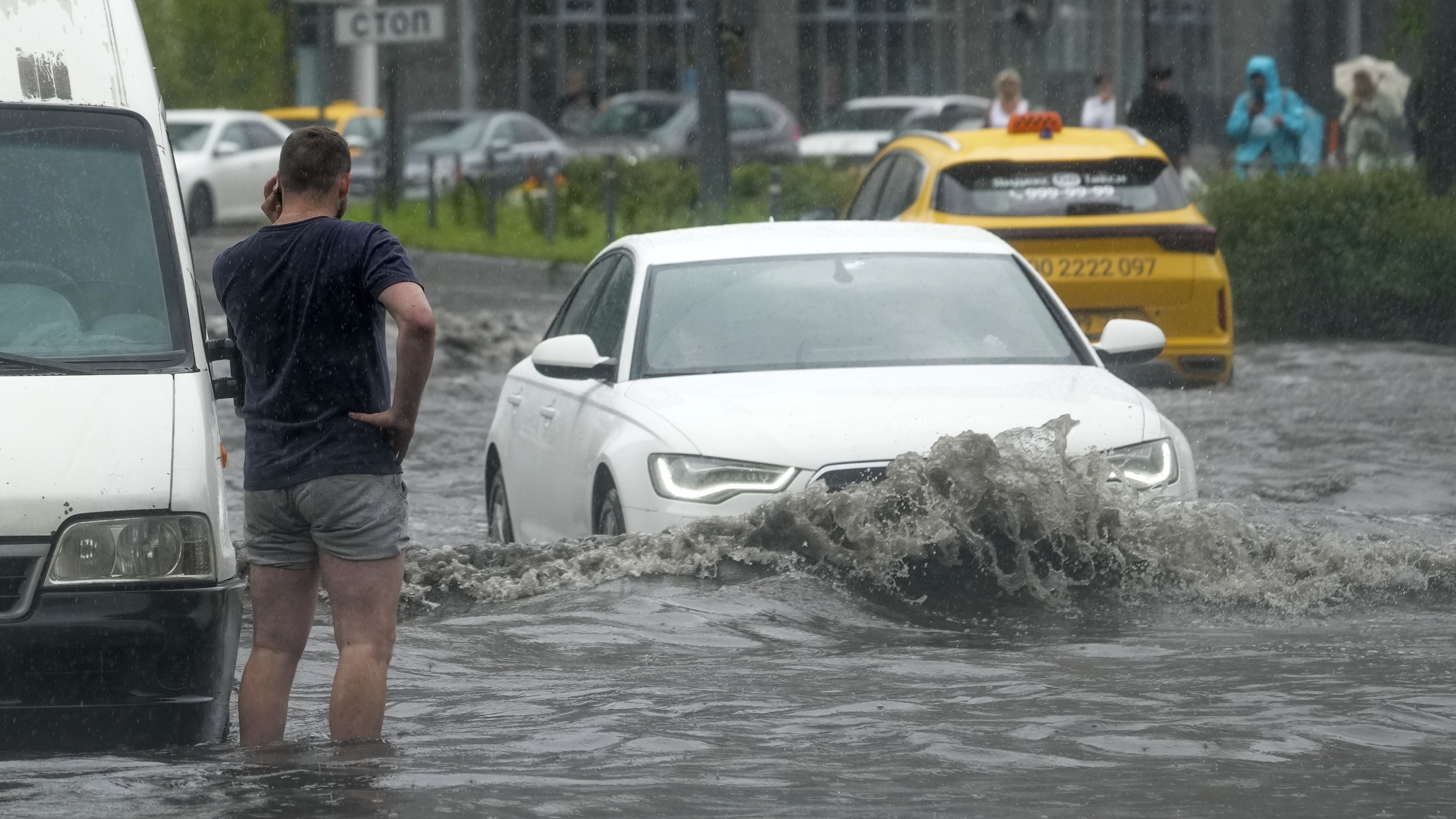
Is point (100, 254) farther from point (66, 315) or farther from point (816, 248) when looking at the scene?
point (816, 248)

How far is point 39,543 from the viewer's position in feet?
17.6

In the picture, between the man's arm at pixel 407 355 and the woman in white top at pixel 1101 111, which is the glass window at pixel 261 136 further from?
the man's arm at pixel 407 355

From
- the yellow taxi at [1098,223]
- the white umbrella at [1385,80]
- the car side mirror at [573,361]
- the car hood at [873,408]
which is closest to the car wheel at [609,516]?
the car hood at [873,408]

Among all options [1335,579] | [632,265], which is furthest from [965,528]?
[632,265]

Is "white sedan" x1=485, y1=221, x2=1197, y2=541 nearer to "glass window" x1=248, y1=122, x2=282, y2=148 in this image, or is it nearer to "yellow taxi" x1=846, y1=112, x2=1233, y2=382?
"yellow taxi" x1=846, y1=112, x2=1233, y2=382

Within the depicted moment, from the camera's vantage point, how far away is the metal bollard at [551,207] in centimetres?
2770

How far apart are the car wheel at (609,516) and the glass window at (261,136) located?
87.4 ft

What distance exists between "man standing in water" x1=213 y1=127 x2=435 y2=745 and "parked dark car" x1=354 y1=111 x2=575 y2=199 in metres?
27.9

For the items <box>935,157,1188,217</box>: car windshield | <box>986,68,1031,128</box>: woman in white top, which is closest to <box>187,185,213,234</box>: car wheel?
<box>986,68,1031,128</box>: woman in white top

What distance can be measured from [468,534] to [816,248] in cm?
251

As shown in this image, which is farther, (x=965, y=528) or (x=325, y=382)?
(x=965, y=528)

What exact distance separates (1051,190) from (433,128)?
29093mm

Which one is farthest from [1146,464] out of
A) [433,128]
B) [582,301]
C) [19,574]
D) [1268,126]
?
[433,128]

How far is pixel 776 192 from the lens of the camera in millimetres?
24375
